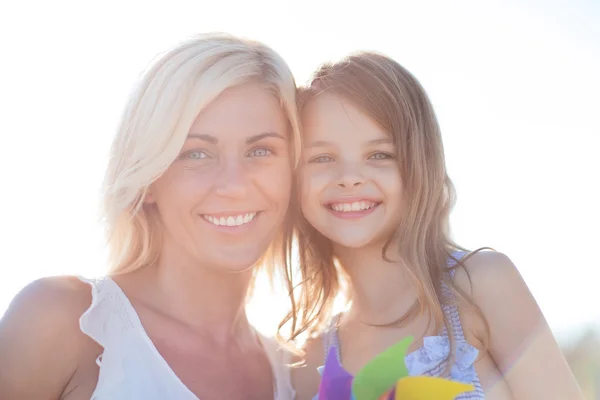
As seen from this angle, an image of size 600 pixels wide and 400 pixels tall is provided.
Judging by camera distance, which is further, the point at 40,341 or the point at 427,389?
the point at 40,341

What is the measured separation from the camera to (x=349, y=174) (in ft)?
13.5

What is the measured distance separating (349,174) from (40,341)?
1.61m

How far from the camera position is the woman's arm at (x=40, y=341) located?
3.37 m

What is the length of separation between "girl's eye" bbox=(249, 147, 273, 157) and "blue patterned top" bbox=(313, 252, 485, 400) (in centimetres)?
96

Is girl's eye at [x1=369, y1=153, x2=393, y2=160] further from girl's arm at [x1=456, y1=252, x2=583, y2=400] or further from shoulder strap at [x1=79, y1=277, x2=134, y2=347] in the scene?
shoulder strap at [x1=79, y1=277, x2=134, y2=347]

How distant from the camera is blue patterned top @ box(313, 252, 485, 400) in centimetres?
384

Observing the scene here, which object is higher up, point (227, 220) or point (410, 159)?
point (410, 159)

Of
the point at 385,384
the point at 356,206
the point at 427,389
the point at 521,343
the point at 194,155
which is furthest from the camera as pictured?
the point at 356,206

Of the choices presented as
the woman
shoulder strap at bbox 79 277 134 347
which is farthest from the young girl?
shoulder strap at bbox 79 277 134 347

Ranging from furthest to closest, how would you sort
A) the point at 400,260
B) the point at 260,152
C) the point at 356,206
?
the point at 400,260 < the point at 356,206 < the point at 260,152

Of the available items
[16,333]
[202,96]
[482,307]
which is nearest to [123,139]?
[202,96]

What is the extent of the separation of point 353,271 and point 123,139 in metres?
1.39

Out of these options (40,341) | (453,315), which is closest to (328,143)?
(453,315)

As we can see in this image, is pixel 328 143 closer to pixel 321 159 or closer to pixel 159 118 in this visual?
pixel 321 159
